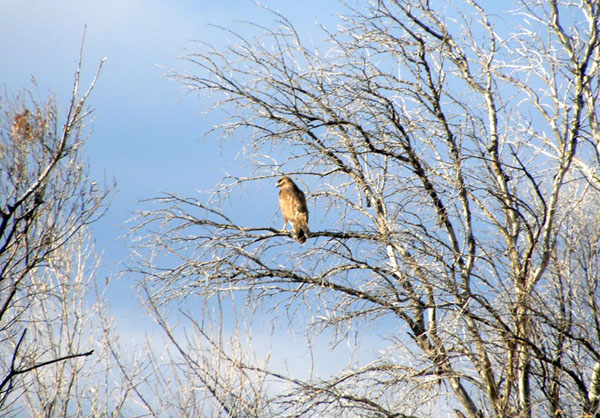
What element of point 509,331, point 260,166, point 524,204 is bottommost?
point 509,331

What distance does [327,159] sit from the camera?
9164mm

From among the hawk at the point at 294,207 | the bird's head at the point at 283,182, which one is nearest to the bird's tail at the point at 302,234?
the hawk at the point at 294,207

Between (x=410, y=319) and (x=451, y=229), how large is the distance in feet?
4.72

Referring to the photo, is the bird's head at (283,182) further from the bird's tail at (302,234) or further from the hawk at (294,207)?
the bird's tail at (302,234)

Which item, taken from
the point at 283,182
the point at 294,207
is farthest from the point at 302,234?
the point at 283,182

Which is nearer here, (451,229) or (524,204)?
(524,204)

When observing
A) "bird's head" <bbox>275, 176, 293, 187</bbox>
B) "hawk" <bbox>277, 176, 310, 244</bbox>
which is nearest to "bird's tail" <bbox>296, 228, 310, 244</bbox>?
"hawk" <bbox>277, 176, 310, 244</bbox>

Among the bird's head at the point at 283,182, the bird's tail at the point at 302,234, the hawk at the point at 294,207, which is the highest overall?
the bird's head at the point at 283,182

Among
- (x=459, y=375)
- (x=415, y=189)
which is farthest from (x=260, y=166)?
(x=459, y=375)

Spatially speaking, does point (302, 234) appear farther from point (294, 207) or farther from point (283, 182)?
point (283, 182)

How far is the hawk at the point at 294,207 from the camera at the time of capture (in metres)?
9.64

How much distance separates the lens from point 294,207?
9.98 metres

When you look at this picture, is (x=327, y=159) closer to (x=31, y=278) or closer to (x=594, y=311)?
(x=594, y=311)

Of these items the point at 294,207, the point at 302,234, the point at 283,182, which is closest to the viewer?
the point at 302,234
